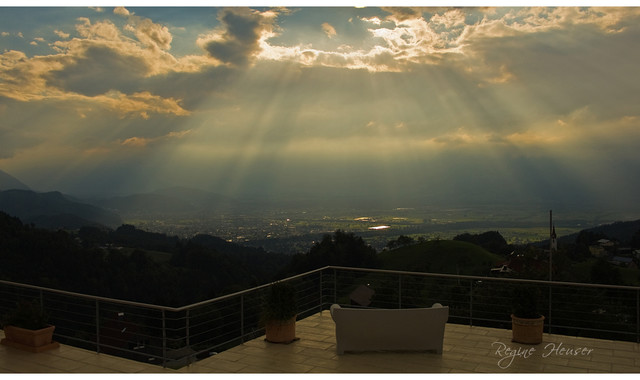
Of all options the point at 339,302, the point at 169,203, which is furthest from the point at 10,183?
the point at 339,302

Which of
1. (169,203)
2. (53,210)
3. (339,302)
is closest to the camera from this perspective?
(339,302)

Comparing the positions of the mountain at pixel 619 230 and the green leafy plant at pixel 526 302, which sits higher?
the green leafy plant at pixel 526 302

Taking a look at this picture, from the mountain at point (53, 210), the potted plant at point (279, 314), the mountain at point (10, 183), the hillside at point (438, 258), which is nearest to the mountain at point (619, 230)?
the hillside at point (438, 258)

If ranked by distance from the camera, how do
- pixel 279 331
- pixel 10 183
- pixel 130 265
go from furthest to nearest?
pixel 10 183 → pixel 130 265 → pixel 279 331

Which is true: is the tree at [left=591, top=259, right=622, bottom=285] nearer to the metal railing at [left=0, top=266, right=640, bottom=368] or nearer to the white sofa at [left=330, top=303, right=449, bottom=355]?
the metal railing at [left=0, top=266, right=640, bottom=368]

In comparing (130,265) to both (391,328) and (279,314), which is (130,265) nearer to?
(279,314)

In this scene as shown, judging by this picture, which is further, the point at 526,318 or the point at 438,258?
the point at 438,258

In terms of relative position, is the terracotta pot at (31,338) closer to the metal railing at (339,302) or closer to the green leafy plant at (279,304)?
the metal railing at (339,302)
